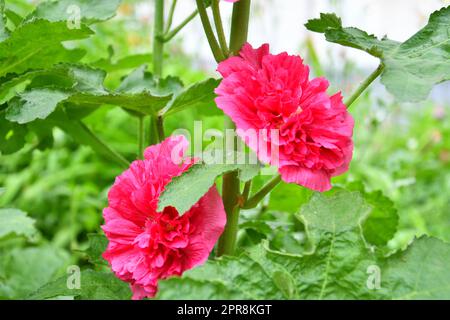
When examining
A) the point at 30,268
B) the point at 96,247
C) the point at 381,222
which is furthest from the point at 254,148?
the point at 30,268

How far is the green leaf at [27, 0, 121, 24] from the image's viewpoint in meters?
0.80

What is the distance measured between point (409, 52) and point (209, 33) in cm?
20

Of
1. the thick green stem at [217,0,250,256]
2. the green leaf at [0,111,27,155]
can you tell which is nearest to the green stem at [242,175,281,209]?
the thick green stem at [217,0,250,256]

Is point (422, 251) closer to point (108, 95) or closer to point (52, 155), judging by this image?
point (108, 95)

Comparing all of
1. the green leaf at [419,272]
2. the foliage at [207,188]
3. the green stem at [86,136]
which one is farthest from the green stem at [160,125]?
the green leaf at [419,272]

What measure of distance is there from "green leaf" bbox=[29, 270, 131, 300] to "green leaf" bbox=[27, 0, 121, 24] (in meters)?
0.31

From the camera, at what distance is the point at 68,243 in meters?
2.22

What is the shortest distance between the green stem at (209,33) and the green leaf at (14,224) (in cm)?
39

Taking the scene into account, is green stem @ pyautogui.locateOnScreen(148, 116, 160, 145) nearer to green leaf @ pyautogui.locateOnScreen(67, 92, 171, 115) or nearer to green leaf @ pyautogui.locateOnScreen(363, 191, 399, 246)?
green leaf @ pyautogui.locateOnScreen(67, 92, 171, 115)

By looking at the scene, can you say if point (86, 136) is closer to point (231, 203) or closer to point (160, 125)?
point (160, 125)

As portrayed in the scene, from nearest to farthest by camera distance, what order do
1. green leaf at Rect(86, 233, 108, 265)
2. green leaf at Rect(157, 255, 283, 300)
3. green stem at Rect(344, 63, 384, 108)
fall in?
green leaf at Rect(157, 255, 283, 300)
green stem at Rect(344, 63, 384, 108)
green leaf at Rect(86, 233, 108, 265)

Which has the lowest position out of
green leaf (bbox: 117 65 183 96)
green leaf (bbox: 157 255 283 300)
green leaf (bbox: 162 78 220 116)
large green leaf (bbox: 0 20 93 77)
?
green leaf (bbox: 157 255 283 300)

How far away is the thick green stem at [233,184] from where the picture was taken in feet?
2.16

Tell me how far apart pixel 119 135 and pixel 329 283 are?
207 cm
